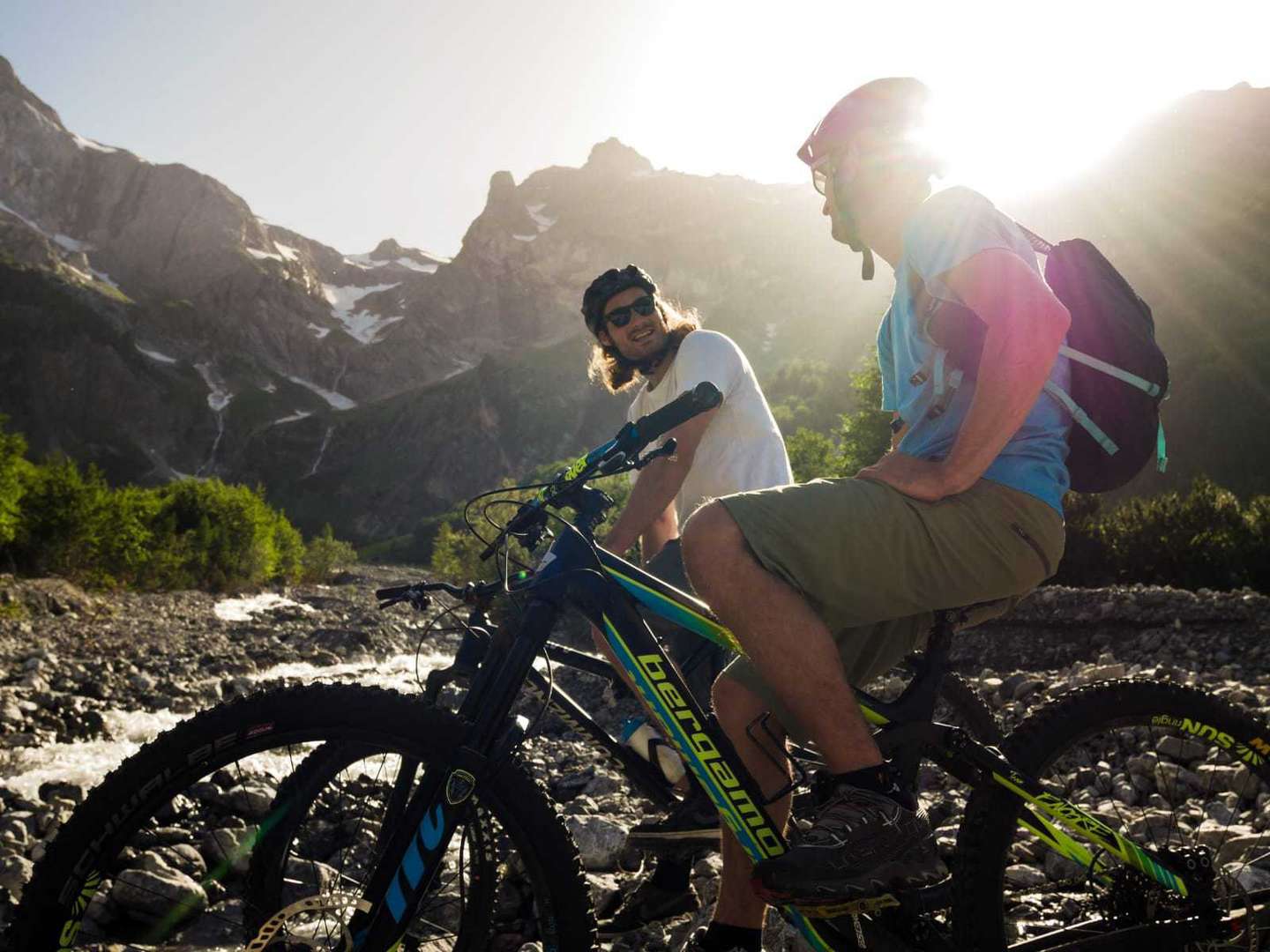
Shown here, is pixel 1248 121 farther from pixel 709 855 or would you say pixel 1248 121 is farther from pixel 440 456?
pixel 440 456

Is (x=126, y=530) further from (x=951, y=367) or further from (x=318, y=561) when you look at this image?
(x=951, y=367)

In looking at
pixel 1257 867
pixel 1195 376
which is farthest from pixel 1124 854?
pixel 1195 376

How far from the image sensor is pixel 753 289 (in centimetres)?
18638

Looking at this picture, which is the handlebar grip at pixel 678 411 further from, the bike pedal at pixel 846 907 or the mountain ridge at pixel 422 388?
the mountain ridge at pixel 422 388

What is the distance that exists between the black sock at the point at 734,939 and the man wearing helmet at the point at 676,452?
1.96 feet

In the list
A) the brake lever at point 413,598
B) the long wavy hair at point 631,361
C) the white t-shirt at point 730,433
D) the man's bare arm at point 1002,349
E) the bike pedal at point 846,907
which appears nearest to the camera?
the bike pedal at point 846,907

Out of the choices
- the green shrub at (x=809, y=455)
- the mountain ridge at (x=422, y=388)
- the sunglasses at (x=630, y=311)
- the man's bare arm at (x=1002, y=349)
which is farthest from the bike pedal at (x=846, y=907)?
the mountain ridge at (x=422, y=388)

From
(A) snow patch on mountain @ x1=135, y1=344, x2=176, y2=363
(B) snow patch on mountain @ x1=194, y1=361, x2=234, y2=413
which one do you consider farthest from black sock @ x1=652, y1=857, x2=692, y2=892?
(A) snow patch on mountain @ x1=135, y1=344, x2=176, y2=363

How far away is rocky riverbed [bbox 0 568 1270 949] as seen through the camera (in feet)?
12.3

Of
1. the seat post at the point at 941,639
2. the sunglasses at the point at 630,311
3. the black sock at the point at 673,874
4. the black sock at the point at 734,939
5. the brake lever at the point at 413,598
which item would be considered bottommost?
the black sock at the point at 673,874

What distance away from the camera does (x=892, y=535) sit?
2418 mm

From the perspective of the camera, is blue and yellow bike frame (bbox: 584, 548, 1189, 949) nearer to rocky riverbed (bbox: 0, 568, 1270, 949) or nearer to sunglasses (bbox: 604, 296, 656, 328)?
rocky riverbed (bbox: 0, 568, 1270, 949)

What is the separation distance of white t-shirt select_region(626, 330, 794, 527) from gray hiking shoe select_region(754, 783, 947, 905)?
6.60ft

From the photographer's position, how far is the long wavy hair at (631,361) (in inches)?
172
